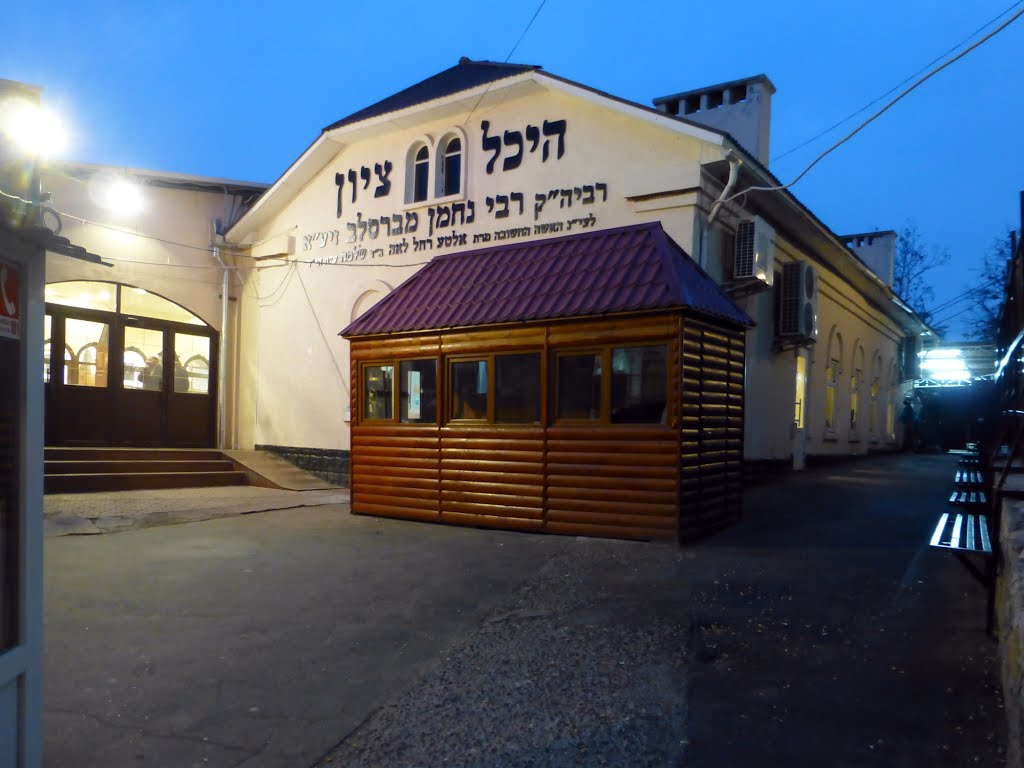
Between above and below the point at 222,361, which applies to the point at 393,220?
above

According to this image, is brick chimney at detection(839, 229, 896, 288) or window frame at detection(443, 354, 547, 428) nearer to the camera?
window frame at detection(443, 354, 547, 428)

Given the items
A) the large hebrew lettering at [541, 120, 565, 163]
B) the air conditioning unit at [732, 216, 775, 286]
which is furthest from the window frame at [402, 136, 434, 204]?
the air conditioning unit at [732, 216, 775, 286]

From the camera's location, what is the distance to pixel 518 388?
29.7ft

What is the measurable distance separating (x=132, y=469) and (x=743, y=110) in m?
13.0

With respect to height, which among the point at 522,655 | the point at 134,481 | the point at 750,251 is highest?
the point at 750,251

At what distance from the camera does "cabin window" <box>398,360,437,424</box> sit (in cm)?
988

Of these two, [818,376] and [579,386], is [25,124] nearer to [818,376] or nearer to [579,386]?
[579,386]

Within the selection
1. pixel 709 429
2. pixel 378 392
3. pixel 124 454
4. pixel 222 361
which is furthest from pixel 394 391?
pixel 222 361

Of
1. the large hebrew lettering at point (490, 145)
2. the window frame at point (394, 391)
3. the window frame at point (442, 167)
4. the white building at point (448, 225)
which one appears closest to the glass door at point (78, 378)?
the white building at point (448, 225)

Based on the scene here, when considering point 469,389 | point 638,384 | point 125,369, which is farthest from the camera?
point 125,369

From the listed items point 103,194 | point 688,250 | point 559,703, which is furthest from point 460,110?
point 559,703

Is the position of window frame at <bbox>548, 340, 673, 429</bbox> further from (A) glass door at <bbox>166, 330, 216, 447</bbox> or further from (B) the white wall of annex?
(A) glass door at <bbox>166, 330, 216, 447</bbox>

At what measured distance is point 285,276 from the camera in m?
14.9

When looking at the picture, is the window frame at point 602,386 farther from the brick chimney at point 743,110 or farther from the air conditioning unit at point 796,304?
the brick chimney at point 743,110
